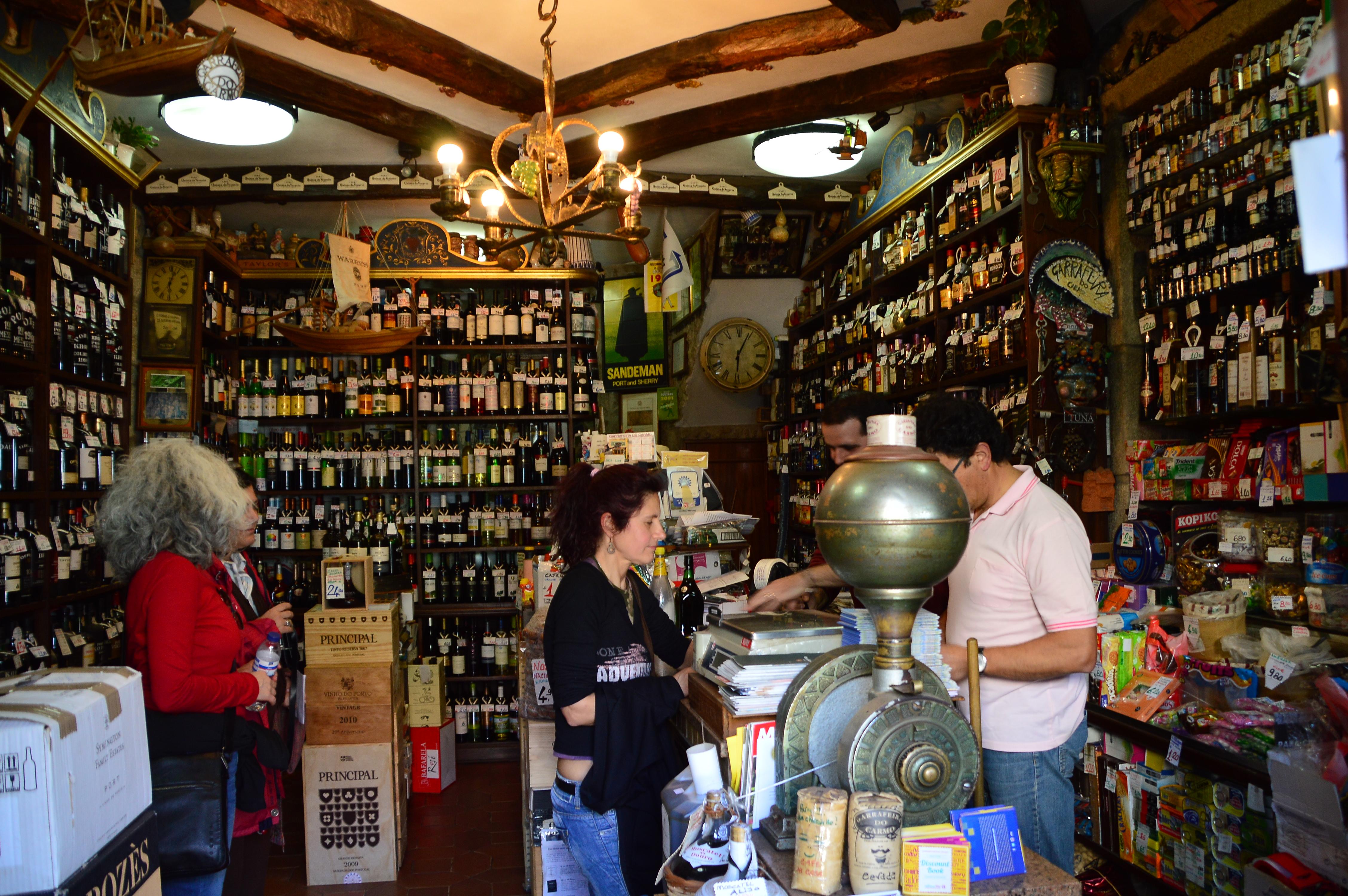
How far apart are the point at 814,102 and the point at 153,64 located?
11.3 feet

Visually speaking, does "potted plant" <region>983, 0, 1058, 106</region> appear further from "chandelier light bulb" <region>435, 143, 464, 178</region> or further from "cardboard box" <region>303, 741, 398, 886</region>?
"cardboard box" <region>303, 741, 398, 886</region>

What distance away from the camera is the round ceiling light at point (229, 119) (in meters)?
4.70

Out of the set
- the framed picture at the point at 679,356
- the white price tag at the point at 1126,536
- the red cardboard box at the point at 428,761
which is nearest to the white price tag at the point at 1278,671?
the white price tag at the point at 1126,536

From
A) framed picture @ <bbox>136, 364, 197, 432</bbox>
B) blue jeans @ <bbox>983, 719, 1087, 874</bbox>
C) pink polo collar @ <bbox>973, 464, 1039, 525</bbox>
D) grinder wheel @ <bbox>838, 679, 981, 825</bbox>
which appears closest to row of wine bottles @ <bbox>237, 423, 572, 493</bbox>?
framed picture @ <bbox>136, 364, 197, 432</bbox>

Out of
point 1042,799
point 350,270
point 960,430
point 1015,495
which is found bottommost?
point 1042,799

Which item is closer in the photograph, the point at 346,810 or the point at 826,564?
the point at 826,564

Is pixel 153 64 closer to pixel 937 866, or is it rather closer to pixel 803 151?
pixel 937 866

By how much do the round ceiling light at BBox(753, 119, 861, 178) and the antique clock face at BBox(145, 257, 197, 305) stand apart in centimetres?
356

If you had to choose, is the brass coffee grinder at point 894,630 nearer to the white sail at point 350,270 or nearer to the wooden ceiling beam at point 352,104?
the wooden ceiling beam at point 352,104

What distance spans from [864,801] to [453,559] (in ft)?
17.5

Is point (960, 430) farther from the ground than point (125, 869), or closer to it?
farther from the ground

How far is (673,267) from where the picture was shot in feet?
22.7

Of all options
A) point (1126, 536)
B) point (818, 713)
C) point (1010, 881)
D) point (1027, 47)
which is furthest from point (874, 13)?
point (1010, 881)

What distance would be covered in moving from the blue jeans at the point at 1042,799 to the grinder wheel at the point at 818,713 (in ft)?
2.62
